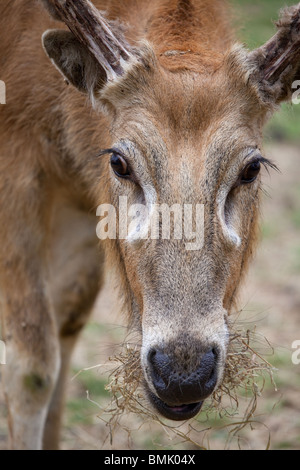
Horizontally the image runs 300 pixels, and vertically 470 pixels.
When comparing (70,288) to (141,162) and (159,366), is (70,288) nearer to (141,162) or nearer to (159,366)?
(141,162)

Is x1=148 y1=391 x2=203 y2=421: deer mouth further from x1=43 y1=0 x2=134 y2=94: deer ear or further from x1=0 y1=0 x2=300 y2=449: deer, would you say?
x1=43 y1=0 x2=134 y2=94: deer ear

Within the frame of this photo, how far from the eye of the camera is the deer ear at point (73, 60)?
18.0 ft

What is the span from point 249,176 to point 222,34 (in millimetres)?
1890

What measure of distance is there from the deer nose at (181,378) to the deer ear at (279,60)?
194cm

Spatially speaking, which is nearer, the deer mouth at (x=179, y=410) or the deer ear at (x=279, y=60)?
the deer mouth at (x=179, y=410)

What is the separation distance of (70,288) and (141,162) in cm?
301

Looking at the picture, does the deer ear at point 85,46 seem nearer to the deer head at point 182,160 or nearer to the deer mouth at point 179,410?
the deer head at point 182,160

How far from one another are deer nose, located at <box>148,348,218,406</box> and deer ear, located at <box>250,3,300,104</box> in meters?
1.94

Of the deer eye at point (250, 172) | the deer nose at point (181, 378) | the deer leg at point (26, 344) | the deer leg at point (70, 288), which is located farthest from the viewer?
the deer leg at point (70, 288)

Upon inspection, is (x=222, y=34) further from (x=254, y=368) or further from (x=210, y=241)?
(x=254, y=368)
